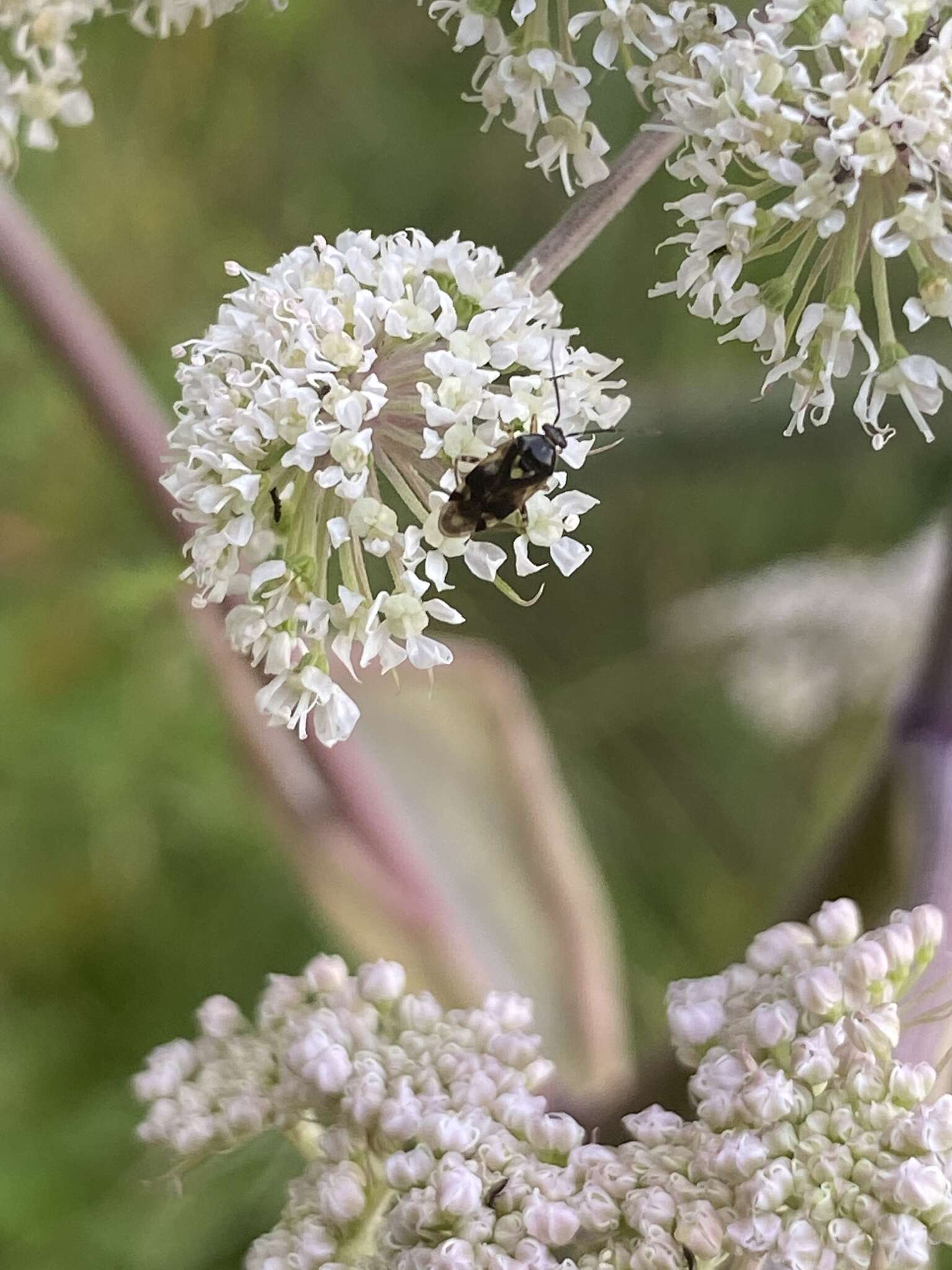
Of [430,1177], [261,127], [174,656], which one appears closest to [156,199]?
[261,127]

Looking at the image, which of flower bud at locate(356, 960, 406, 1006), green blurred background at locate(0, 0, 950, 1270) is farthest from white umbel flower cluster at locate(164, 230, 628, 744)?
green blurred background at locate(0, 0, 950, 1270)

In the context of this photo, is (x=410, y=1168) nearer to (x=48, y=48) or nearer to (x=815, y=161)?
(x=815, y=161)

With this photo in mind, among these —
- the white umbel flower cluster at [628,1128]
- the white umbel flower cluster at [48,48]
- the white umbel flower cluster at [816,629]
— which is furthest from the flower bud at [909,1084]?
the white umbel flower cluster at [816,629]

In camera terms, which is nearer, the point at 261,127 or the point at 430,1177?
the point at 430,1177

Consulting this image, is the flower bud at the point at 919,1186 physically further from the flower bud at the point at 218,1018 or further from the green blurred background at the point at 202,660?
the green blurred background at the point at 202,660

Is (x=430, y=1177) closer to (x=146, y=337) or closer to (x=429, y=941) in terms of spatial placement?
(x=429, y=941)

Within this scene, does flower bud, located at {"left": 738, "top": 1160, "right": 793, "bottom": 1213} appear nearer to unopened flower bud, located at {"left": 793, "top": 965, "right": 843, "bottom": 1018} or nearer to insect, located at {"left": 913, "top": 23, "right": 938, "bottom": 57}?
unopened flower bud, located at {"left": 793, "top": 965, "right": 843, "bottom": 1018}

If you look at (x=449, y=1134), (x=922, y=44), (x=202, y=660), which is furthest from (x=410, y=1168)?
(x=202, y=660)
